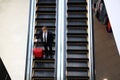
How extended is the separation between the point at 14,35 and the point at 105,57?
15.4 ft

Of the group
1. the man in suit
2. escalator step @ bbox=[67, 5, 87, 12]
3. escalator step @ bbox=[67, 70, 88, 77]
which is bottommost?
escalator step @ bbox=[67, 70, 88, 77]

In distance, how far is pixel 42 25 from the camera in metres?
13.0

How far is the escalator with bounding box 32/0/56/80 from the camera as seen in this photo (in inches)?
478

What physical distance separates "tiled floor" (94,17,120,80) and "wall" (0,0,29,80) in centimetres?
358

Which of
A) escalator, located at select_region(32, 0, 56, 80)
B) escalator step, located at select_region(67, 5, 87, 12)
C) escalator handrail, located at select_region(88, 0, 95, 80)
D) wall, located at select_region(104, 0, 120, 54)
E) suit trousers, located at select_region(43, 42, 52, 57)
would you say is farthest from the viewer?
escalator step, located at select_region(67, 5, 87, 12)

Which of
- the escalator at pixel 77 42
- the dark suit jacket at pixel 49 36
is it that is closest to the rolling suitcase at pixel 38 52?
the dark suit jacket at pixel 49 36

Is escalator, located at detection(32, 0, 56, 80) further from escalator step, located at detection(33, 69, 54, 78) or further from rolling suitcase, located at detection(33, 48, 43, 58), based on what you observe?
rolling suitcase, located at detection(33, 48, 43, 58)

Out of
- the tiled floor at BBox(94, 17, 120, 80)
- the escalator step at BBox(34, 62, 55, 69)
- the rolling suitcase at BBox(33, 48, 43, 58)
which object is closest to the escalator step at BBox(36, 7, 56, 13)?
the rolling suitcase at BBox(33, 48, 43, 58)

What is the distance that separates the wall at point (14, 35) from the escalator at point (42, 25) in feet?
5.90

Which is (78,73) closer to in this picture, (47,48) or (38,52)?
(47,48)

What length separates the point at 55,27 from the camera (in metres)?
12.7

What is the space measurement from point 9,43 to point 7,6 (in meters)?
2.78

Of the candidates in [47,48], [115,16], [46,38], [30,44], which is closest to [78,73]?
[47,48]

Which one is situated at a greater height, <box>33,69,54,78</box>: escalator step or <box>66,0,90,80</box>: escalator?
<box>66,0,90,80</box>: escalator
